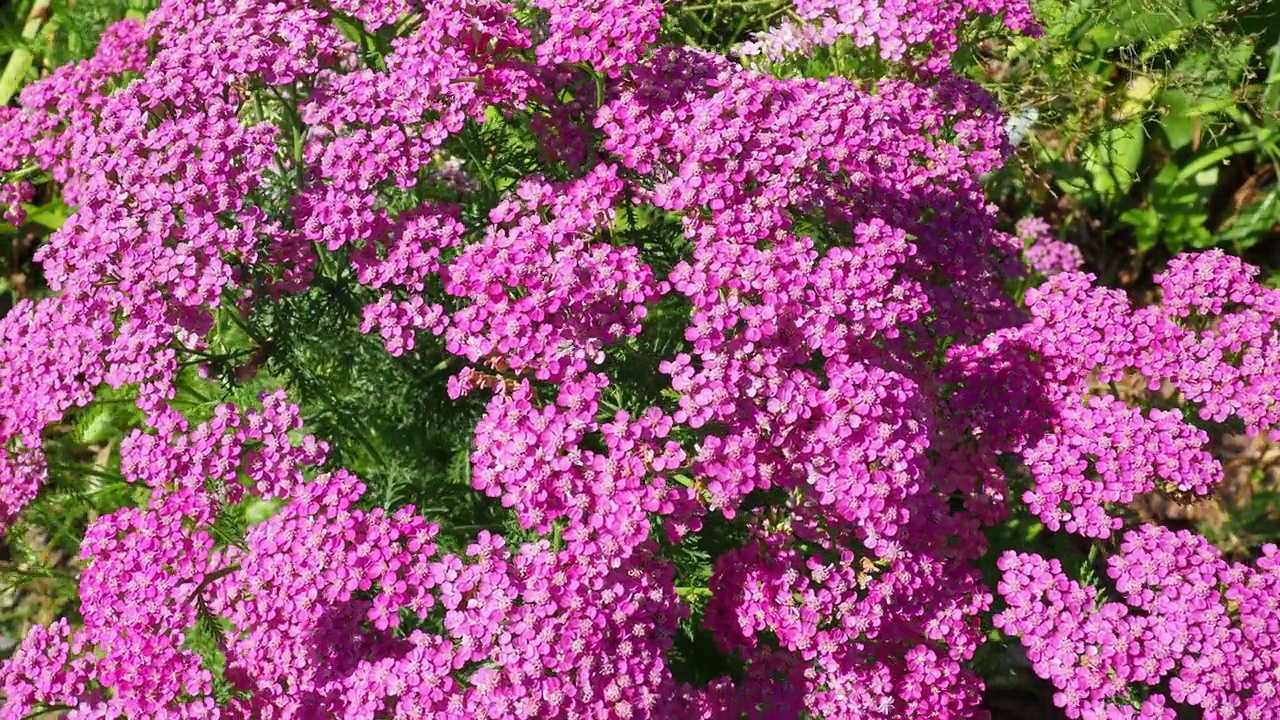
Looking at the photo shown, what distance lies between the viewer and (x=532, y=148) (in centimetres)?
454

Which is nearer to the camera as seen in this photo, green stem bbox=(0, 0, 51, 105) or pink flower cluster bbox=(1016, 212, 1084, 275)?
pink flower cluster bbox=(1016, 212, 1084, 275)

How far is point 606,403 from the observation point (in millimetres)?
3666

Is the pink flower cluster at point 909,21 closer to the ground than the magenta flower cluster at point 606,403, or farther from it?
farther from it

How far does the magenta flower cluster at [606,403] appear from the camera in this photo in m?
3.27

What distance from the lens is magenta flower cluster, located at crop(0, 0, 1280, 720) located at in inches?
129

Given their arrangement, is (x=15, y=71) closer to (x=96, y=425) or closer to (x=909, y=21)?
(x=96, y=425)

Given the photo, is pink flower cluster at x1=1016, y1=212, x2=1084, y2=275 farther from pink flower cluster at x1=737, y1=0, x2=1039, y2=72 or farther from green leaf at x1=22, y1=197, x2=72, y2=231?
green leaf at x1=22, y1=197, x2=72, y2=231

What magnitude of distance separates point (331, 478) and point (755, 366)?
1453 mm

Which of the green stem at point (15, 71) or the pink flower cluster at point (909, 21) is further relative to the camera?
the green stem at point (15, 71)

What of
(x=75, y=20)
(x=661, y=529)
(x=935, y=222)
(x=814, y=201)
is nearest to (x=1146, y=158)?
(x=935, y=222)

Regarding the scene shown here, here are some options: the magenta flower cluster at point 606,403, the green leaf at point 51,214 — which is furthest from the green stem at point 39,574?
the green leaf at point 51,214

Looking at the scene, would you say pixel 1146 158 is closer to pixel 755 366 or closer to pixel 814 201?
pixel 814 201

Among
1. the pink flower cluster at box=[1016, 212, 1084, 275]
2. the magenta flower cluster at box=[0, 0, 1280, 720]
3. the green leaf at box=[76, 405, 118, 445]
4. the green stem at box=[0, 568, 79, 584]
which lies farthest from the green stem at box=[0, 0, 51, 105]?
the pink flower cluster at box=[1016, 212, 1084, 275]

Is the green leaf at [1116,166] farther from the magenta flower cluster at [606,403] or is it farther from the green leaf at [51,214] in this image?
the green leaf at [51,214]
